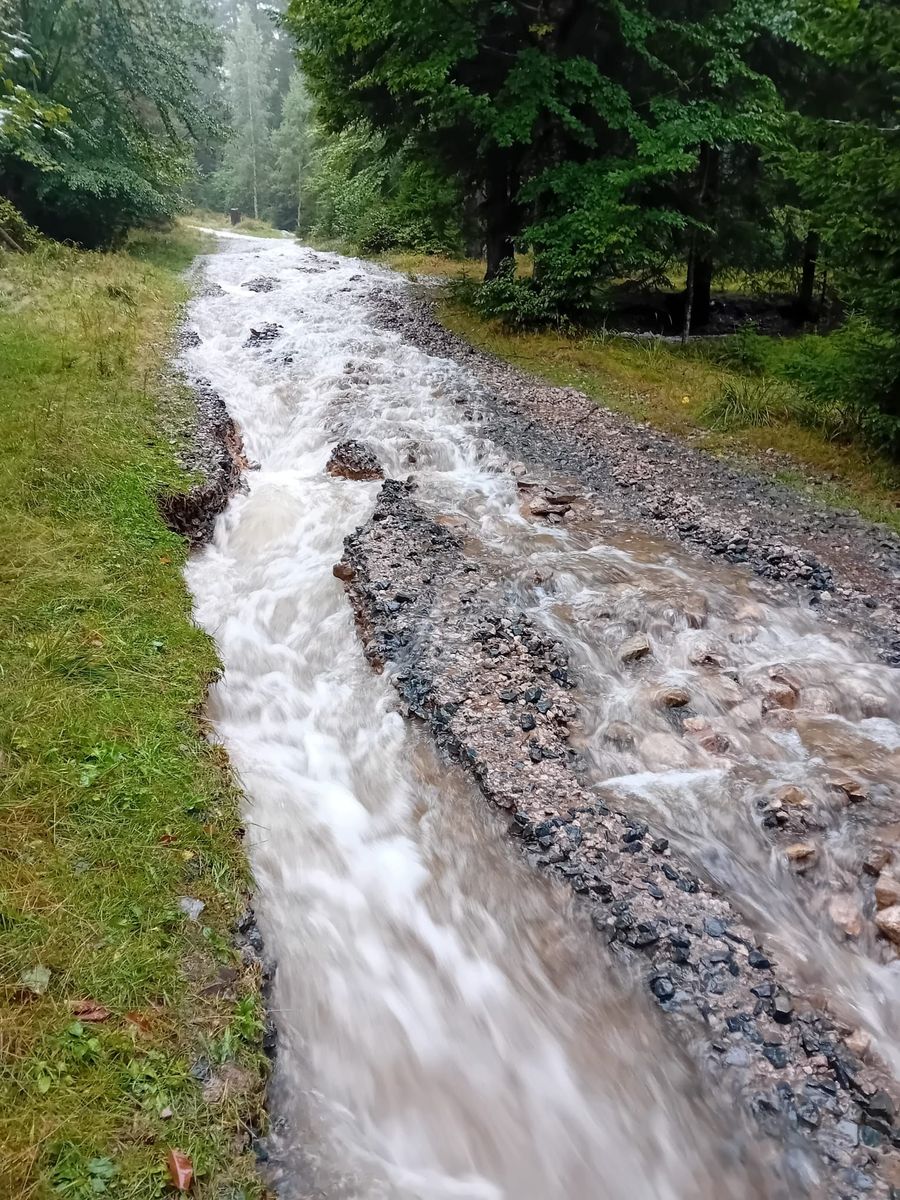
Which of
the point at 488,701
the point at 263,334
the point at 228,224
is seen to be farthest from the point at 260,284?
the point at 228,224

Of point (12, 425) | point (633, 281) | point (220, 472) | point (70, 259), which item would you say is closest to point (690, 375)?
point (633, 281)

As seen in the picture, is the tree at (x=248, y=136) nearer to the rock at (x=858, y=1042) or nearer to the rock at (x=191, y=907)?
the rock at (x=191, y=907)

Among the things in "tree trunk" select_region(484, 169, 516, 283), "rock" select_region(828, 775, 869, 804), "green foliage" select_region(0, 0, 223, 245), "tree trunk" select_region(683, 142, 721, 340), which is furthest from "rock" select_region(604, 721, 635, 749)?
"green foliage" select_region(0, 0, 223, 245)

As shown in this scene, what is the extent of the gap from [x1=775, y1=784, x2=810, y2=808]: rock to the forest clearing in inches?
3.6

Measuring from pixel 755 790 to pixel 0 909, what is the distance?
13.7ft

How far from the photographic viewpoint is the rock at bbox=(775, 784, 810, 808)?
450 cm

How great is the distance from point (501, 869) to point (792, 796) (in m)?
1.88

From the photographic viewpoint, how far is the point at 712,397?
437 inches

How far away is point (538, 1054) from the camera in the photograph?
137 inches

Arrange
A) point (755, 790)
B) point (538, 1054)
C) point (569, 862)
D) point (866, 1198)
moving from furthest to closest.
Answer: point (755, 790) < point (569, 862) < point (538, 1054) < point (866, 1198)

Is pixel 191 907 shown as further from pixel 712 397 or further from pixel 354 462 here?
pixel 712 397

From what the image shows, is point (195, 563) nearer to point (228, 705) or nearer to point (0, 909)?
point (228, 705)

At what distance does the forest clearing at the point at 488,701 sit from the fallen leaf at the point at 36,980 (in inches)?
1.1

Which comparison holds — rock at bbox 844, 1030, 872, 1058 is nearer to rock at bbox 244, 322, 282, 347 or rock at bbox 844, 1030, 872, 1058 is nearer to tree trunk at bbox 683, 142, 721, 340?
tree trunk at bbox 683, 142, 721, 340
